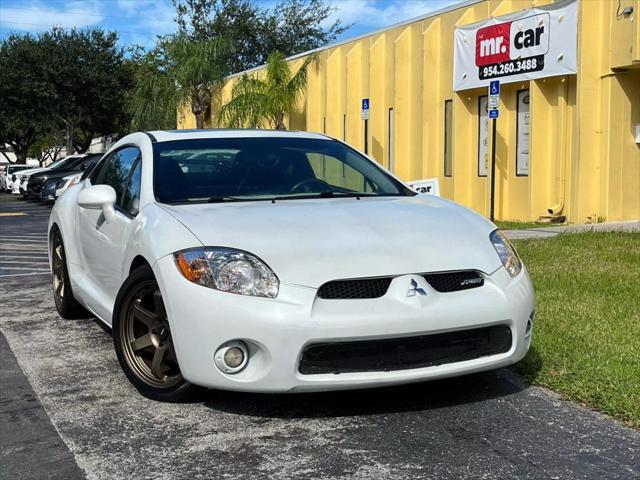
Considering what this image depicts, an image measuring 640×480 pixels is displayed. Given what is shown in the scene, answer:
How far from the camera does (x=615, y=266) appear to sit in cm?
843

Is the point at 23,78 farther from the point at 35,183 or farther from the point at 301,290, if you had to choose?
the point at 301,290

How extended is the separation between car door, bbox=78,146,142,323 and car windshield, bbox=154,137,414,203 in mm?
270

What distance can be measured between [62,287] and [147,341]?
251 centimetres

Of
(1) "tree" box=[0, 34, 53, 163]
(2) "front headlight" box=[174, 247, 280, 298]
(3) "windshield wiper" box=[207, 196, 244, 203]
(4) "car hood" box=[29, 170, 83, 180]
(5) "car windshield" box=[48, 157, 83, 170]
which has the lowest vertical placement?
(2) "front headlight" box=[174, 247, 280, 298]

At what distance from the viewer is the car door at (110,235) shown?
497cm

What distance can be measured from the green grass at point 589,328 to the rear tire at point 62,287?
141 inches

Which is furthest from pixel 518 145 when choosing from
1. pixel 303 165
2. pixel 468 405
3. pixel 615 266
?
pixel 468 405

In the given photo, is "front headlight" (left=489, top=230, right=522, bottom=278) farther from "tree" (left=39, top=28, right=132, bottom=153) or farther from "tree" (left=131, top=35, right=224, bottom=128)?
"tree" (left=39, top=28, right=132, bottom=153)

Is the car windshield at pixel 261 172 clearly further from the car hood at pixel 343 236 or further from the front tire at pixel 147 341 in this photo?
the front tire at pixel 147 341

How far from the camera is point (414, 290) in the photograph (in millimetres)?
3873

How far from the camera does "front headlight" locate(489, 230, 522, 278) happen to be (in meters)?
4.30

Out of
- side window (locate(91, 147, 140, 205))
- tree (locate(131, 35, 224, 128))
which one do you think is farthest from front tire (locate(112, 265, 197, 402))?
tree (locate(131, 35, 224, 128))

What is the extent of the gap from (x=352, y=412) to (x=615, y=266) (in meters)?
5.19

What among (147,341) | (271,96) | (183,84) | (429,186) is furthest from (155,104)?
(147,341)
